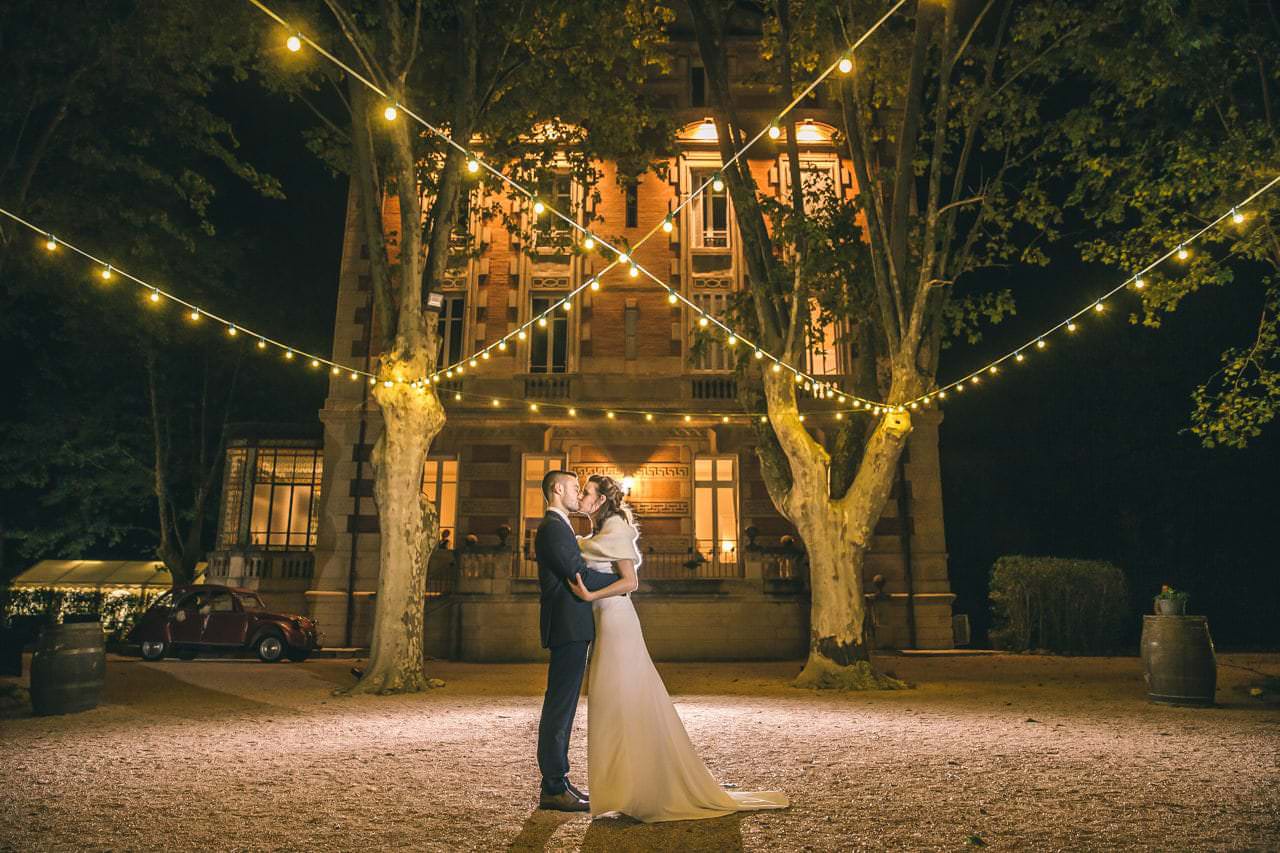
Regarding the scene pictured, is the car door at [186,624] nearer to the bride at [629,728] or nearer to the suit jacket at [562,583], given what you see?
the suit jacket at [562,583]

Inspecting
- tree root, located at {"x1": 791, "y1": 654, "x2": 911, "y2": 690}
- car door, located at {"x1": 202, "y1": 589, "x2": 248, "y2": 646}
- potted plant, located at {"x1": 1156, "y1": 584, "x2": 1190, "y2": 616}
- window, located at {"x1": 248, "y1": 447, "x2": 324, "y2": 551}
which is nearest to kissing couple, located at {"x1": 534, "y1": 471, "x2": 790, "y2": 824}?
tree root, located at {"x1": 791, "y1": 654, "x2": 911, "y2": 690}

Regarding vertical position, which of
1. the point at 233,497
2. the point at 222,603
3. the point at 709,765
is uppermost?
the point at 233,497

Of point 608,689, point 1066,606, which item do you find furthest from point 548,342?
point 608,689

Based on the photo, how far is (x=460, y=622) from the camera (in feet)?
56.0

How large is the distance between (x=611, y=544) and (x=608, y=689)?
817 mm

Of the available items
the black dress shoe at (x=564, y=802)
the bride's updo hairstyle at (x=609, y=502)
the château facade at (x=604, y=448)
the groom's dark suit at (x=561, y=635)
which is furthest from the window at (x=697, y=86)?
the black dress shoe at (x=564, y=802)

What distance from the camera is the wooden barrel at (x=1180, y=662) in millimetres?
9352

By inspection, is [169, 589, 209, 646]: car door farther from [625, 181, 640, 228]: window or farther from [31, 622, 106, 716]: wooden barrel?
[625, 181, 640, 228]: window

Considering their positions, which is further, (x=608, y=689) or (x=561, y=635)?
(x=561, y=635)

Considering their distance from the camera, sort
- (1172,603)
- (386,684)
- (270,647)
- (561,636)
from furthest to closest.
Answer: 1. (270,647)
2. (386,684)
3. (1172,603)
4. (561,636)

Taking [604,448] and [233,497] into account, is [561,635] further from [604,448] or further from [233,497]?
[233,497]

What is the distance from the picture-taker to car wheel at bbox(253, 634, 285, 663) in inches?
634

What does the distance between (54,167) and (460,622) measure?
418 inches

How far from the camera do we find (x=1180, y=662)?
9.42 metres
